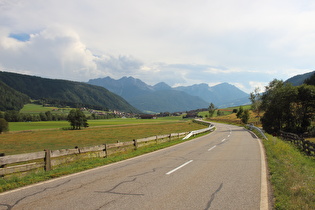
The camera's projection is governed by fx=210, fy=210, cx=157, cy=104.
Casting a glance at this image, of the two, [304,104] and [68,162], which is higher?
[304,104]

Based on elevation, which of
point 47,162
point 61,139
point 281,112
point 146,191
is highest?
point 281,112

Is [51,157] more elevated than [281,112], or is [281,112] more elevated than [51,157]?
[281,112]

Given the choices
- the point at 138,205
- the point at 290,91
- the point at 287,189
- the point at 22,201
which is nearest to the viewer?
the point at 138,205

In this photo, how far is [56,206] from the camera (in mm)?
5277

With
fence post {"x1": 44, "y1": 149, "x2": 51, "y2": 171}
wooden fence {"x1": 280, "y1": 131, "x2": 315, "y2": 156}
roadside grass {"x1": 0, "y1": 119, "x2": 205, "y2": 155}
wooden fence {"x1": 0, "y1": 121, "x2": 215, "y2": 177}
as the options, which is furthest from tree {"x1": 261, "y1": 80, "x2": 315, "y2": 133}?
fence post {"x1": 44, "y1": 149, "x2": 51, "y2": 171}

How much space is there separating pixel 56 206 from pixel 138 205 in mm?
2070

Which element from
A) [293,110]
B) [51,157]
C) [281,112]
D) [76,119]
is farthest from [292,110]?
[76,119]

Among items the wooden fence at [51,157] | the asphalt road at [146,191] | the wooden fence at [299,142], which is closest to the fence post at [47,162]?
the wooden fence at [51,157]

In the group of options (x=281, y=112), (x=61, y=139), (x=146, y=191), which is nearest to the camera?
(x=146, y=191)

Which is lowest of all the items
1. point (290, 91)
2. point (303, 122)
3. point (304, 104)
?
point (303, 122)

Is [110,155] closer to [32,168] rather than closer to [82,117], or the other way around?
[32,168]

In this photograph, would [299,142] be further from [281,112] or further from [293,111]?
[293,111]

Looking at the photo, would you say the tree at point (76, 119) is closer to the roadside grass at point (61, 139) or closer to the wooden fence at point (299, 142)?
the roadside grass at point (61, 139)

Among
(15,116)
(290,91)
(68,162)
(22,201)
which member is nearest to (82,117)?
(15,116)
